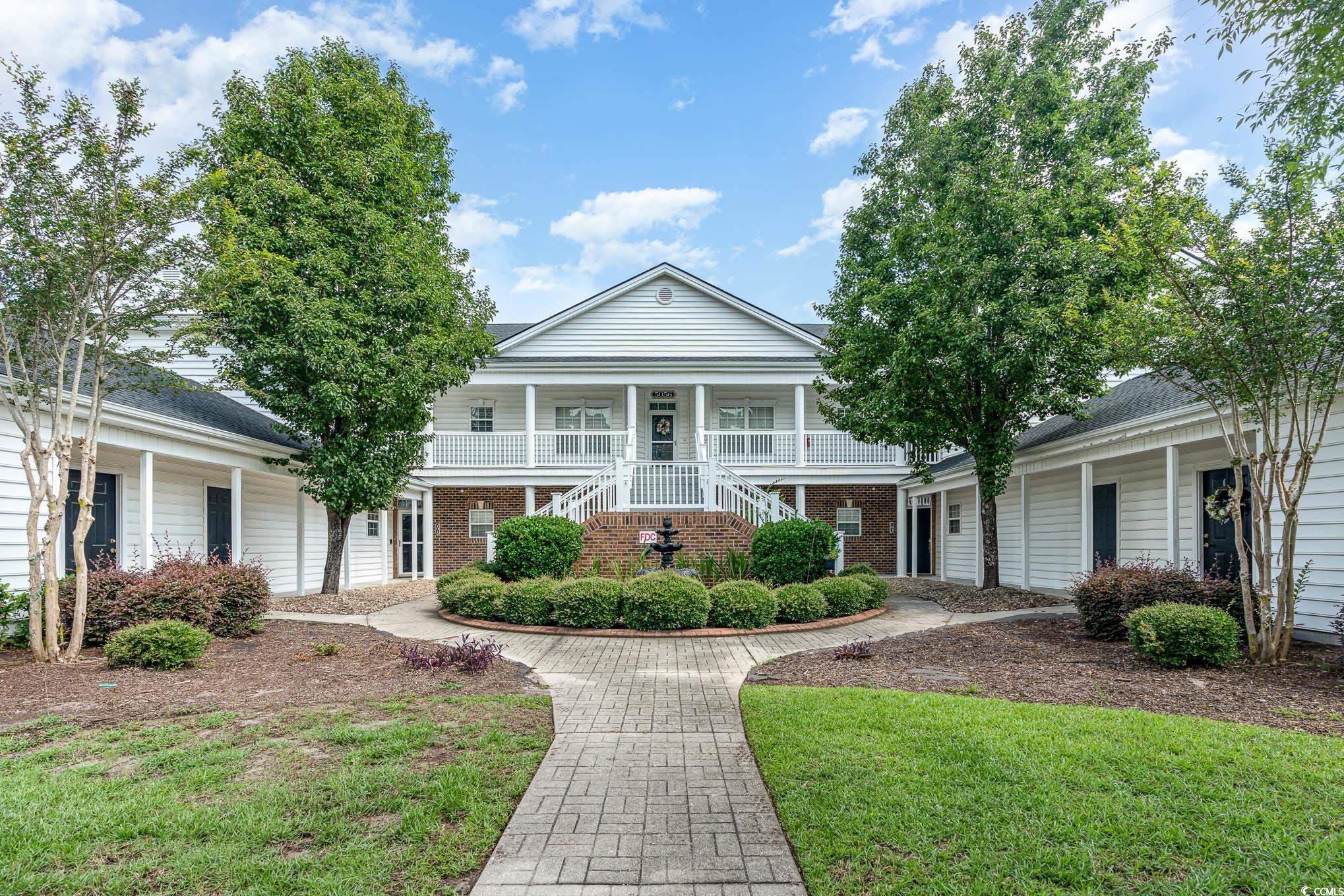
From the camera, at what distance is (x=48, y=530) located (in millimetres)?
6973

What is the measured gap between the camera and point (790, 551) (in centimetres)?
1237

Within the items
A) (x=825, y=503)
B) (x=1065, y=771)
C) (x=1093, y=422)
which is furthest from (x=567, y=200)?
(x=1065, y=771)

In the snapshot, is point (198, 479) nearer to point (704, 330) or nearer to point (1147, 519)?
point (704, 330)

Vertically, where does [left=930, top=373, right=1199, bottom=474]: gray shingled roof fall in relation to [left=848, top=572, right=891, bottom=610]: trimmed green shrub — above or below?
above

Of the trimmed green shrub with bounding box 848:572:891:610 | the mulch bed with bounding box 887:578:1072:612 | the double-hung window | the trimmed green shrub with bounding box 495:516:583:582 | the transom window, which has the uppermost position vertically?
the transom window

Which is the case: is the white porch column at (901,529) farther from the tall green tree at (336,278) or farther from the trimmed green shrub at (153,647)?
the trimmed green shrub at (153,647)

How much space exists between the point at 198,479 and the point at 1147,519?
16.3 m

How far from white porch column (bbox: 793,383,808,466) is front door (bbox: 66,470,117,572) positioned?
14.3 metres

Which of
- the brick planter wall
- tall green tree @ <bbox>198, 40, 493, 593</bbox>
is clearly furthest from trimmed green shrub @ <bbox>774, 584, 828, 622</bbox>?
tall green tree @ <bbox>198, 40, 493, 593</bbox>

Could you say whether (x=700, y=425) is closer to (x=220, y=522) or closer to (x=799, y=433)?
(x=799, y=433)

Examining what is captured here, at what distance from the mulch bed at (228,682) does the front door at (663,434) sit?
1279 cm

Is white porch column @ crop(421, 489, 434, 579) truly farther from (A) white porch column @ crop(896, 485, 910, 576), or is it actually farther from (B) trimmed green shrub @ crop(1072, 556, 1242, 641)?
(B) trimmed green shrub @ crop(1072, 556, 1242, 641)

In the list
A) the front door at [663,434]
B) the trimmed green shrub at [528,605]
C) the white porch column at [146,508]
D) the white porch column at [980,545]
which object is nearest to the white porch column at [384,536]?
the white porch column at [146,508]

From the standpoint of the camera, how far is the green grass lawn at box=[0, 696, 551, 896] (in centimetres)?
290
